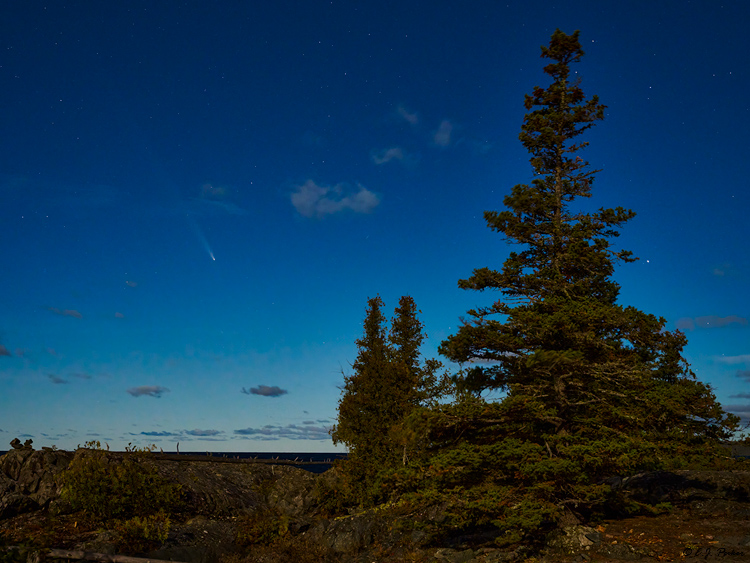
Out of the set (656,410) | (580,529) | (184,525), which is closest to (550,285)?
(656,410)

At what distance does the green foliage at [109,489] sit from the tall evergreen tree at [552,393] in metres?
10.2

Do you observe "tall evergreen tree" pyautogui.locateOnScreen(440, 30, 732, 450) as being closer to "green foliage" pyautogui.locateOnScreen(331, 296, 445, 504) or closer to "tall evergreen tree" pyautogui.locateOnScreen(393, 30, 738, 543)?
"tall evergreen tree" pyautogui.locateOnScreen(393, 30, 738, 543)

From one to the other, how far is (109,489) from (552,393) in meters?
15.4

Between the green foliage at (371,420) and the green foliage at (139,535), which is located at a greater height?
the green foliage at (371,420)

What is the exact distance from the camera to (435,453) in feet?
45.9

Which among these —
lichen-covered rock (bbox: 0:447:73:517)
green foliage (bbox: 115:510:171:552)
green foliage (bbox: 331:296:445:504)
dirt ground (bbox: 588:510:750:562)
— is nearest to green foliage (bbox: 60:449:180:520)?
lichen-covered rock (bbox: 0:447:73:517)

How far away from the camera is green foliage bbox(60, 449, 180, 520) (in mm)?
17172

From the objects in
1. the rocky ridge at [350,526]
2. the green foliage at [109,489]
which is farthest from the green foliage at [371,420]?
the green foliage at [109,489]

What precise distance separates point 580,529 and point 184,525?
14291mm

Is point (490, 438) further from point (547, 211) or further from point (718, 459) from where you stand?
point (718, 459)

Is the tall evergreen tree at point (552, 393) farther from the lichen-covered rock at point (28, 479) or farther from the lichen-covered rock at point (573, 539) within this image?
the lichen-covered rock at point (28, 479)

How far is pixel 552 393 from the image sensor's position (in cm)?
1410

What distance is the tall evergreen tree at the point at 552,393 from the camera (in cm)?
1266

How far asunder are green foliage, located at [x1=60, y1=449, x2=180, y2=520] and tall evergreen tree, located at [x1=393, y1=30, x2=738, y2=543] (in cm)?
1021
